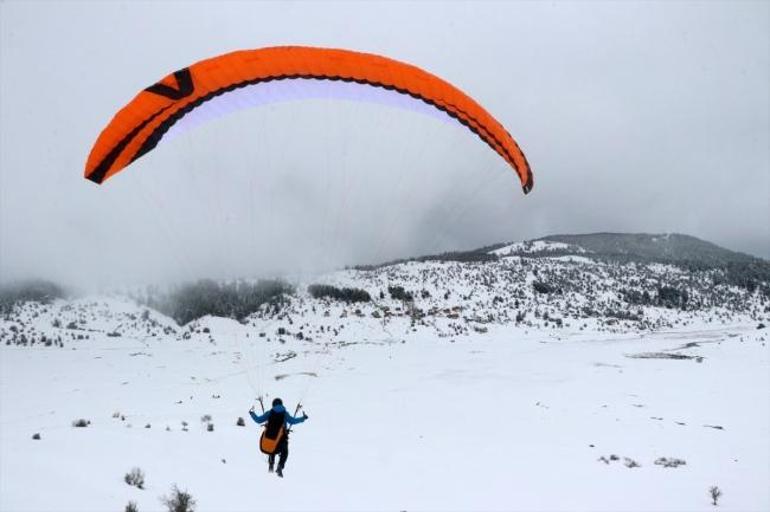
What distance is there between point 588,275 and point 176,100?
291 feet

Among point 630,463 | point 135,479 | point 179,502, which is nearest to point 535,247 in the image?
point 630,463

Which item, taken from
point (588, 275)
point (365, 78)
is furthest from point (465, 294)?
point (365, 78)

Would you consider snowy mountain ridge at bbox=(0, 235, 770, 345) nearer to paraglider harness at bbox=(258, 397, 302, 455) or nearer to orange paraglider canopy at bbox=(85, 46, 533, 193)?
orange paraglider canopy at bbox=(85, 46, 533, 193)

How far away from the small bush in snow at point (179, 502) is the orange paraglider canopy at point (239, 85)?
5007mm

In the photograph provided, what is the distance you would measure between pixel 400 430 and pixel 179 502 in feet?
22.1

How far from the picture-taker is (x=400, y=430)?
1269 cm

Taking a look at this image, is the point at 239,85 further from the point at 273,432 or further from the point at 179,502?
the point at 179,502

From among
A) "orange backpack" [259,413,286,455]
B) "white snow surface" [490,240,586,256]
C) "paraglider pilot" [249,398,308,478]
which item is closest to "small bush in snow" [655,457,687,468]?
"paraglider pilot" [249,398,308,478]

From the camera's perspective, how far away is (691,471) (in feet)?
31.9

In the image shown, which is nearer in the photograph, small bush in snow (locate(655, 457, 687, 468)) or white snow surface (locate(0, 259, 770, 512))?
white snow surface (locate(0, 259, 770, 512))

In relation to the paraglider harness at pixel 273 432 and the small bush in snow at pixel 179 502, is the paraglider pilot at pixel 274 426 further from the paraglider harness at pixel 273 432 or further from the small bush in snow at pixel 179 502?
the small bush in snow at pixel 179 502

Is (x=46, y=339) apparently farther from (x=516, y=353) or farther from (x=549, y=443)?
(x=549, y=443)

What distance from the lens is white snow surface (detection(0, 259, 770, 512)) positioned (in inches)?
325

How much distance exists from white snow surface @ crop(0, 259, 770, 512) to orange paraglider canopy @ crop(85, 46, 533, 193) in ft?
17.4
